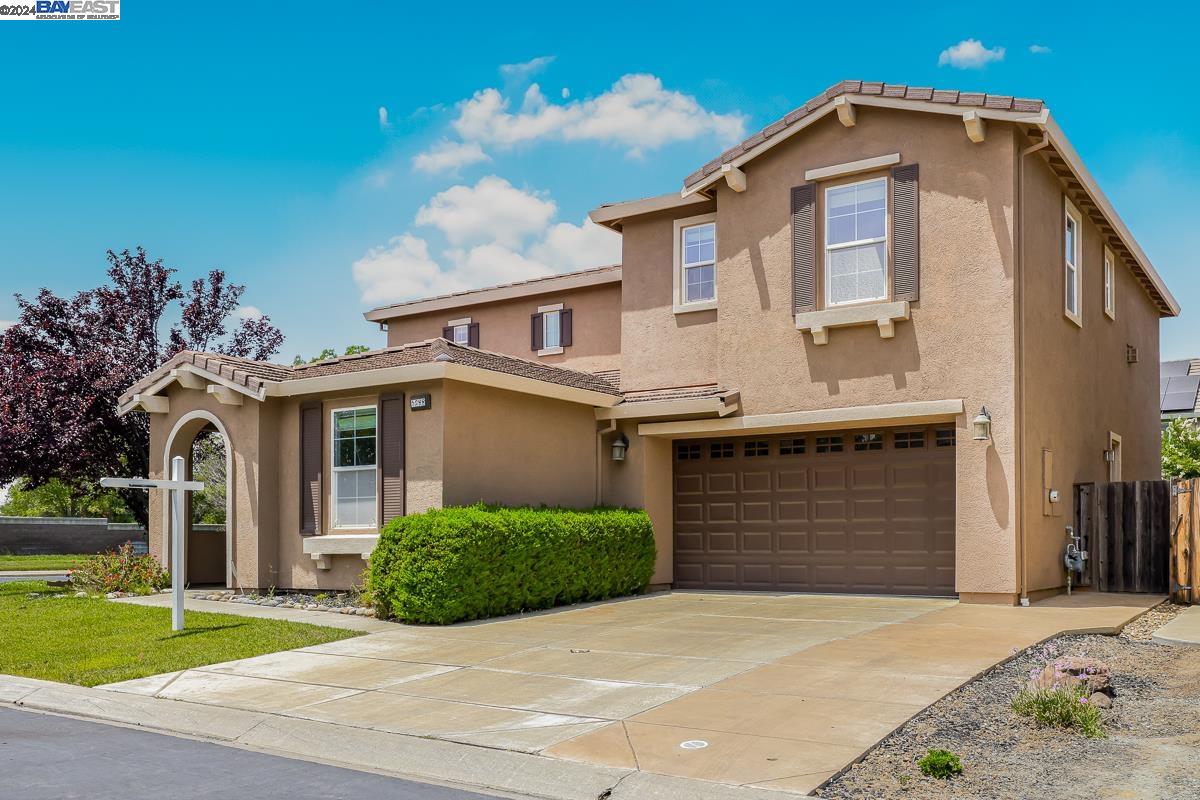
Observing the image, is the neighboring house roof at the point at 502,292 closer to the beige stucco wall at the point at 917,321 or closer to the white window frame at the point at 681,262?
the white window frame at the point at 681,262

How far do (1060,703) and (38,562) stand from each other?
30770 millimetres

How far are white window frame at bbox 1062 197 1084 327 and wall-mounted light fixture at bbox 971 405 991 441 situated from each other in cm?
309

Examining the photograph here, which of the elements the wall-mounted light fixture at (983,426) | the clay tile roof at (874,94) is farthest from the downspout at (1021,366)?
the clay tile roof at (874,94)

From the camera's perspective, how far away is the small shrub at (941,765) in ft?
20.3

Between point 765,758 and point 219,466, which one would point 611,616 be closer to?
point 765,758

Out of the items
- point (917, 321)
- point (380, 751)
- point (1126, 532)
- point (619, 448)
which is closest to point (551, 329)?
A: point (619, 448)

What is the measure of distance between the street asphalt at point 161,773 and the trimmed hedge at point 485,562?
191 inches

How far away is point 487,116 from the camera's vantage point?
73.2 feet

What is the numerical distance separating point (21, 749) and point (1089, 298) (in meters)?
16.2

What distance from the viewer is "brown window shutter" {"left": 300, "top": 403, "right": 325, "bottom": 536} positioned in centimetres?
1533

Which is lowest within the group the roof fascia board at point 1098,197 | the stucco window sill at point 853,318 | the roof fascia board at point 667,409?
the roof fascia board at point 667,409

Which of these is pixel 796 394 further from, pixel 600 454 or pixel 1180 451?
pixel 1180 451

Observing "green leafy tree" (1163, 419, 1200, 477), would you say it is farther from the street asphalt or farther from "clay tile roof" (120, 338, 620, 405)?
the street asphalt
